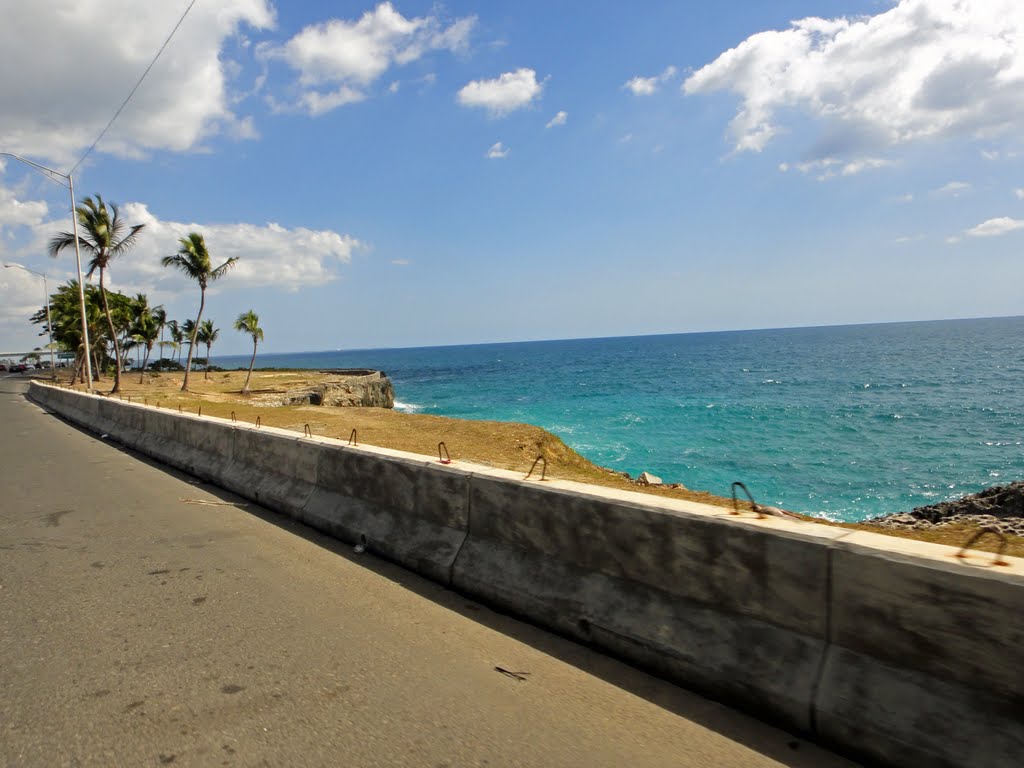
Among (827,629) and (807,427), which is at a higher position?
(827,629)

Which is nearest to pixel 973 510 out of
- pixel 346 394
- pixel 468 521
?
pixel 468 521

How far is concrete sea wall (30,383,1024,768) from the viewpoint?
8.88 ft

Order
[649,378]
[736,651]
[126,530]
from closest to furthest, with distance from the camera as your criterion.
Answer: [736,651]
[126,530]
[649,378]

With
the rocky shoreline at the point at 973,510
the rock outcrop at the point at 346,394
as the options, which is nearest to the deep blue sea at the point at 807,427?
the rock outcrop at the point at 346,394

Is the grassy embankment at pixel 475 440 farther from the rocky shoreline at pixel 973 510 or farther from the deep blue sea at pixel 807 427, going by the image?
the rocky shoreline at pixel 973 510

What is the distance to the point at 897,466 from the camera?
2495cm

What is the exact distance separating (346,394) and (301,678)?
45014 mm

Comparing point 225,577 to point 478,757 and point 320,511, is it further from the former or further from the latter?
point 478,757

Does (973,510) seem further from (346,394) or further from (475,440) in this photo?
(346,394)

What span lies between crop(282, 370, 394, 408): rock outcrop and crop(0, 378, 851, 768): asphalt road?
34127 mm

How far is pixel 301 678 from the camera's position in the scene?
12.3 feet

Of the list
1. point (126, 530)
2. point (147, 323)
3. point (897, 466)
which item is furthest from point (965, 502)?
point (147, 323)

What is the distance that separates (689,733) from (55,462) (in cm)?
1345

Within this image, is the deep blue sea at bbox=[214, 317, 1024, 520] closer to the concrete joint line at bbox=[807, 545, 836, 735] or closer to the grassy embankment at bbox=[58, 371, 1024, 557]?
the grassy embankment at bbox=[58, 371, 1024, 557]
